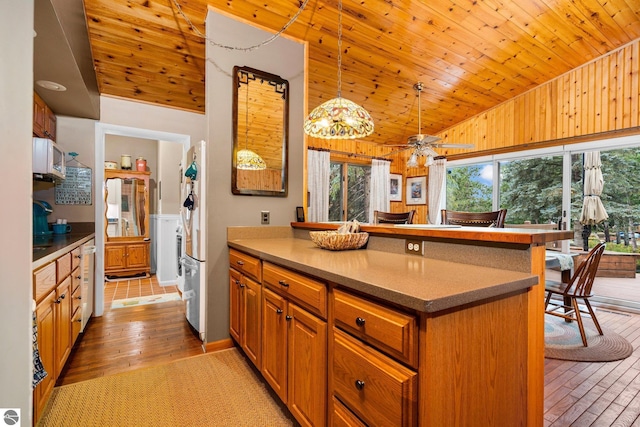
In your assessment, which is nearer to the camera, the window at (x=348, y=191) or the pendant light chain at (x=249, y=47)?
the pendant light chain at (x=249, y=47)

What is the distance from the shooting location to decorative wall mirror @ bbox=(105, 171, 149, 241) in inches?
203

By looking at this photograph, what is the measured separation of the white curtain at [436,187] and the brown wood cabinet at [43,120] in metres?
5.48

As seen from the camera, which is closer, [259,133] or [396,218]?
[259,133]

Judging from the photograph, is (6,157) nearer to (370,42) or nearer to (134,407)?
(134,407)

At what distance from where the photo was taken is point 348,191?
594 centimetres

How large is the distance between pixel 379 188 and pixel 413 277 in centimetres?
498

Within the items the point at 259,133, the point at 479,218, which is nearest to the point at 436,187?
the point at 479,218

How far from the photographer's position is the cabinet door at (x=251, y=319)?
1.98 metres

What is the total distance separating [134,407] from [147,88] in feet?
9.90

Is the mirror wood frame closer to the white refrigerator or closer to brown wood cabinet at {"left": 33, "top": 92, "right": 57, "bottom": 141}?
brown wood cabinet at {"left": 33, "top": 92, "right": 57, "bottom": 141}

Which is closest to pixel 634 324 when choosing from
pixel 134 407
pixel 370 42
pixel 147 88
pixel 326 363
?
pixel 326 363

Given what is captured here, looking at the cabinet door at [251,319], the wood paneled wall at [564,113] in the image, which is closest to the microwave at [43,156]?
the cabinet door at [251,319]

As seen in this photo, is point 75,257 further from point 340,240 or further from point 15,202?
point 340,240

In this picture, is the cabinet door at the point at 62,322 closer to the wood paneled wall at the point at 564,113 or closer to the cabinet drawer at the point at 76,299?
the cabinet drawer at the point at 76,299
